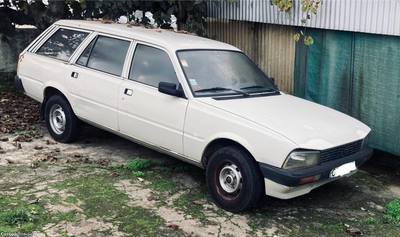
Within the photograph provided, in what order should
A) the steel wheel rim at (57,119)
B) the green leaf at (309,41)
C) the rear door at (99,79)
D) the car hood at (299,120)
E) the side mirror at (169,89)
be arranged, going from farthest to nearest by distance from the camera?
the green leaf at (309,41)
the steel wheel rim at (57,119)
the rear door at (99,79)
the side mirror at (169,89)
the car hood at (299,120)

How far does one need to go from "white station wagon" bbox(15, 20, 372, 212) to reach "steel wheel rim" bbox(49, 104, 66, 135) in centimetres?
2

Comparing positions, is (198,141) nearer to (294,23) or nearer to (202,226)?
(202,226)

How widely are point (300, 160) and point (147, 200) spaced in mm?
1806

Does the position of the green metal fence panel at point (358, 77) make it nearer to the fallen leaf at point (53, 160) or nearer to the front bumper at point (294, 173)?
the front bumper at point (294, 173)

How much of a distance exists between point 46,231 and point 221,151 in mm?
1952

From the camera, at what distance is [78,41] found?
23.4 ft

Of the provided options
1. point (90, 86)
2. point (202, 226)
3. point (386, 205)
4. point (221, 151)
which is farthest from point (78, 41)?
point (386, 205)

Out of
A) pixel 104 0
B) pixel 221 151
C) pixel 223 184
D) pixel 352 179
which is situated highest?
pixel 104 0

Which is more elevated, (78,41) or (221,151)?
(78,41)

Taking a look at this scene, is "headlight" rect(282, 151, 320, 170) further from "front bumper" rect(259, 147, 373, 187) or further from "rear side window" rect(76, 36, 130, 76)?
"rear side window" rect(76, 36, 130, 76)

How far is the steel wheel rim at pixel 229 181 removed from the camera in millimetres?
5160

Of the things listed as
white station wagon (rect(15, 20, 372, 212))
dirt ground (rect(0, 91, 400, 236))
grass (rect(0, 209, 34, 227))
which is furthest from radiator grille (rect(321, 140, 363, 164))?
grass (rect(0, 209, 34, 227))

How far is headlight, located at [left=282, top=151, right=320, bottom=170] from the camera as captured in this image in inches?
189

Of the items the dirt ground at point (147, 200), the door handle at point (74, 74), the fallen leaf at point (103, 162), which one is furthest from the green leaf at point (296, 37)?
the fallen leaf at point (103, 162)
